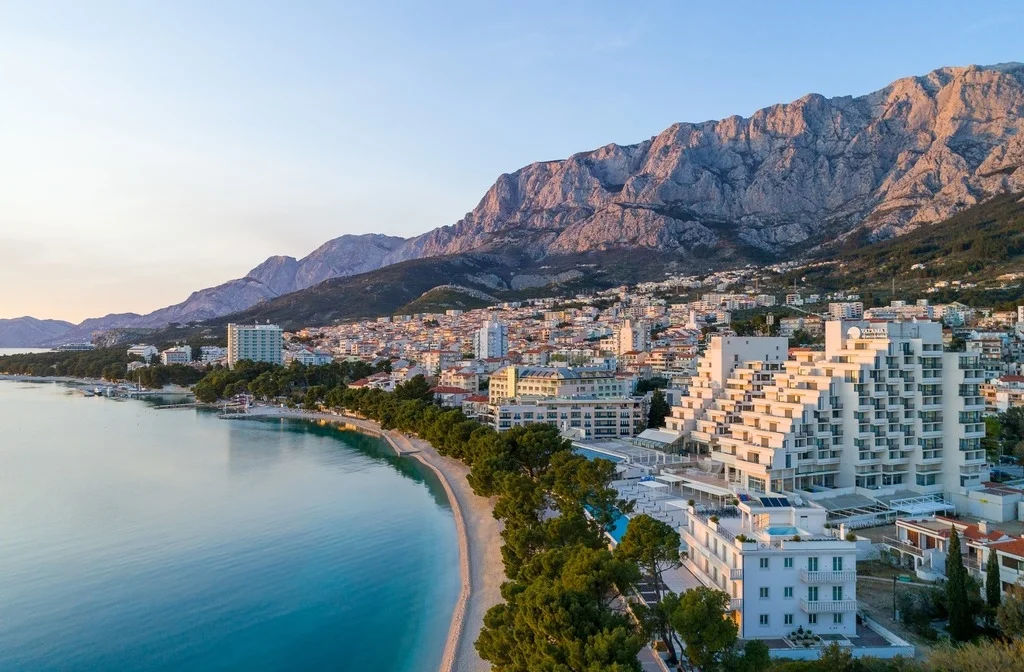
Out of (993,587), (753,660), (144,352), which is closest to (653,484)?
(993,587)

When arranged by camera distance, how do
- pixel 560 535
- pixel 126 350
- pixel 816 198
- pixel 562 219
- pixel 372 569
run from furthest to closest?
1. pixel 562 219
2. pixel 816 198
3. pixel 126 350
4. pixel 372 569
5. pixel 560 535

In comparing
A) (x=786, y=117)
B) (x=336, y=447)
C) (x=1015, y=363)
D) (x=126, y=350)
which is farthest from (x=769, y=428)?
(x=786, y=117)

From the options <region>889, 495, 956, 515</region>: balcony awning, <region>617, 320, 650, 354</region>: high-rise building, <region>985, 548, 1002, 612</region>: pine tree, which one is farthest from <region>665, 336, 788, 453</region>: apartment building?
<region>617, 320, 650, 354</region>: high-rise building

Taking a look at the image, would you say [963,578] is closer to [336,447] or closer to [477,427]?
[477,427]

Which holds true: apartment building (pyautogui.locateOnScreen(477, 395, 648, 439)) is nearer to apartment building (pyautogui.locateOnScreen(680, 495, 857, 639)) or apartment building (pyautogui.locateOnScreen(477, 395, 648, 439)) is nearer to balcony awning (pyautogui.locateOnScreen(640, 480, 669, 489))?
balcony awning (pyautogui.locateOnScreen(640, 480, 669, 489))

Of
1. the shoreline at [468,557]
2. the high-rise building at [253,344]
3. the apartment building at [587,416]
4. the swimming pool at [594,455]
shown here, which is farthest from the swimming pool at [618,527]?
the high-rise building at [253,344]

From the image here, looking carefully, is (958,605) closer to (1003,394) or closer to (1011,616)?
(1011,616)

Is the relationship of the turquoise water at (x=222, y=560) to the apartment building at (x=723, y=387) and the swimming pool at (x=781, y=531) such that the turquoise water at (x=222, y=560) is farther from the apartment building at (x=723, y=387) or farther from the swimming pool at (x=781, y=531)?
the apartment building at (x=723, y=387)
